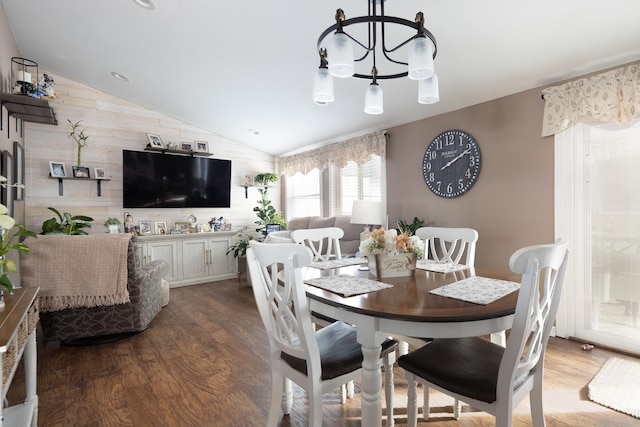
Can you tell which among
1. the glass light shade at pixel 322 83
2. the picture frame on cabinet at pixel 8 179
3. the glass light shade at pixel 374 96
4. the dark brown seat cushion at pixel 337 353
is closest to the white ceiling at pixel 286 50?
the glass light shade at pixel 374 96

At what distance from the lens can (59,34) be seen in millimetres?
3336

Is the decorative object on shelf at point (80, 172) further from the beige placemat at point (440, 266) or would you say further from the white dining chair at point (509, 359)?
the white dining chair at point (509, 359)

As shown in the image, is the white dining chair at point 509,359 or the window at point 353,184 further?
the window at point 353,184

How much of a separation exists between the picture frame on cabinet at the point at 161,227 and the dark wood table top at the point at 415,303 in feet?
13.8

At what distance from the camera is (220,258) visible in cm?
533

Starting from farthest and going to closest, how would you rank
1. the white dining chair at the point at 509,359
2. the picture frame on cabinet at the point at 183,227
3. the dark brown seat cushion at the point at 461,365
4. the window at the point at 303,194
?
1. the window at the point at 303,194
2. the picture frame on cabinet at the point at 183,227
3. the dark brown seat cushion at the point at 461,365
4. the white dining chair at the point at 509,359

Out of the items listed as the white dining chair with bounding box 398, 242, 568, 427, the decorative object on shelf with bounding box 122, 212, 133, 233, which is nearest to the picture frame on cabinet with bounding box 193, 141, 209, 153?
the decorative object on shelf with bounding box 122, 212, 133, 233

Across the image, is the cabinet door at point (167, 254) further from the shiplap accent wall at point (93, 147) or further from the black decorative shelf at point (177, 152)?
the black decorative shelf at point (177, 152)

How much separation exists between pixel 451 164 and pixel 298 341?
2.73m

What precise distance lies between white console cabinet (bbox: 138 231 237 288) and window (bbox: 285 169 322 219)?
4.18 feet

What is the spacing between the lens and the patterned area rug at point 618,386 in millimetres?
1818

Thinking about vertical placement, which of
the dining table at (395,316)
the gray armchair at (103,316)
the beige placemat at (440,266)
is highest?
the beige placemat at (440,266)

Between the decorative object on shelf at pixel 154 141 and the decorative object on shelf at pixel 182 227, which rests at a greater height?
the decorative object on shelf at pixel 154 141

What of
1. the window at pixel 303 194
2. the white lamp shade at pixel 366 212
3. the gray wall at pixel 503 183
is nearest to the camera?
the gray wall at pixel 503 183
